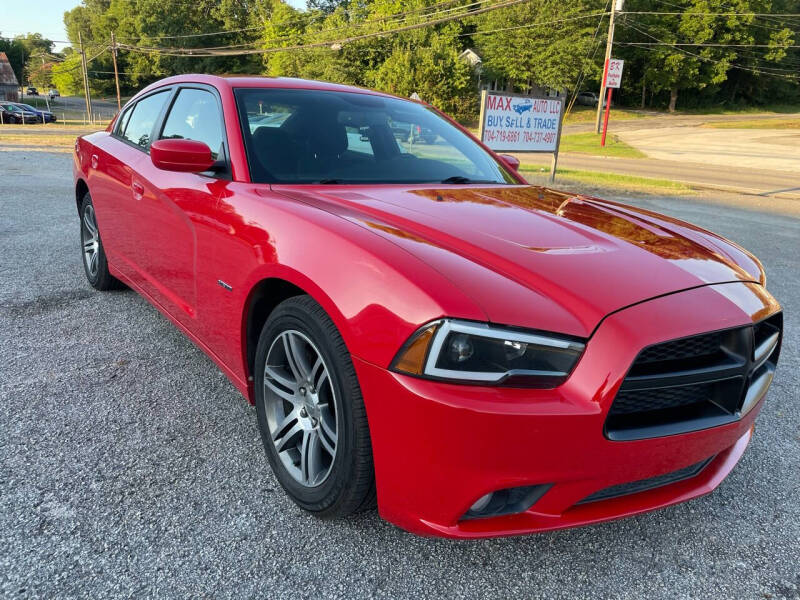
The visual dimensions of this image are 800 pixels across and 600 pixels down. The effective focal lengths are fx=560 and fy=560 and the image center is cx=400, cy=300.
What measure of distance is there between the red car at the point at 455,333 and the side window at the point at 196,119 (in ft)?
0.12

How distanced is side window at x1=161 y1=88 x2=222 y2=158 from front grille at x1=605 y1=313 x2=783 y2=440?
2.01 m

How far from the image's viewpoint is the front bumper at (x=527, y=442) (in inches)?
56.6

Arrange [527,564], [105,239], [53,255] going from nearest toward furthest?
[527,564] → [105,239] → [53,255]

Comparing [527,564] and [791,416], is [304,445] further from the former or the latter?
[791,416]

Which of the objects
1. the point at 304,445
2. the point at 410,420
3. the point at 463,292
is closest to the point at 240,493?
the point at 304,445

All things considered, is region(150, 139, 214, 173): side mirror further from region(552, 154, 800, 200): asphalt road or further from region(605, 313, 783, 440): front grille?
region(552, 154, 800, 200): asphalt road

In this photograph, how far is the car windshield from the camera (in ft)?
8.29

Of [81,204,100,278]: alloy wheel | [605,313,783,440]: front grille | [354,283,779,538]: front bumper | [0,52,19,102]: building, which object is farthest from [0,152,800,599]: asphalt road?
[0,52,19,102]: building


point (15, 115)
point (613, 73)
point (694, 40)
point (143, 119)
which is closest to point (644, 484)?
point (143, 119)

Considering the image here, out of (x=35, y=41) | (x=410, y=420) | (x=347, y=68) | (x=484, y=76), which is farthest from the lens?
(x=35, y=41)

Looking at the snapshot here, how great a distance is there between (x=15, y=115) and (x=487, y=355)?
49.0m

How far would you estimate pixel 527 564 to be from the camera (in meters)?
1.82

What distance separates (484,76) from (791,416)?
52191 mm

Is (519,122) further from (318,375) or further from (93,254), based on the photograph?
(318,375)
